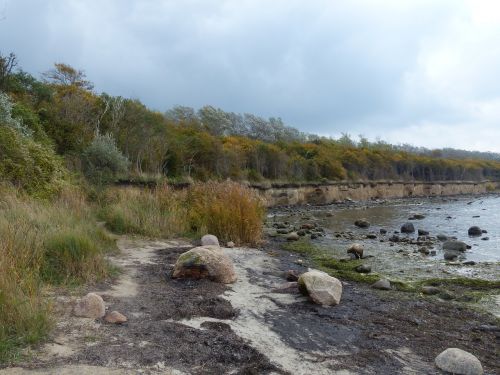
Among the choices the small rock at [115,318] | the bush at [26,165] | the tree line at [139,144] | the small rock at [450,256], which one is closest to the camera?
the small rock at [115,318]

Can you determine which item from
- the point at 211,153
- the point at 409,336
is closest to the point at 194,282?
the point at 409,336

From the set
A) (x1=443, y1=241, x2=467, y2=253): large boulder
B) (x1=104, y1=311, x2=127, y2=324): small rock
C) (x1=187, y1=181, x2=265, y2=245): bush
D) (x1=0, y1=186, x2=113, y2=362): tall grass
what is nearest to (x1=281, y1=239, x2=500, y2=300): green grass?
(x1=187, y1=181, x2=265, y2=245): bush

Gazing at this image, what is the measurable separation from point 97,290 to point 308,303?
11.1 ft

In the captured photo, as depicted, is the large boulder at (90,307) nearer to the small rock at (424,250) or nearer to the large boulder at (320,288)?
the large boulder at (320,288)

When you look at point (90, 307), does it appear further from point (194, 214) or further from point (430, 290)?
point (194, 214)

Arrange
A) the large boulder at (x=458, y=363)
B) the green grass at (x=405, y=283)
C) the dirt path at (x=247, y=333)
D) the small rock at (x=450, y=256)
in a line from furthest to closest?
the small rock at (x=450, y=256) → the green grass at (x=405, y=283) → the large boulder at (x=458, y=363) → the dirt path at (x=247, y=333)

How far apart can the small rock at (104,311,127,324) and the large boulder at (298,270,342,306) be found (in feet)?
11.0

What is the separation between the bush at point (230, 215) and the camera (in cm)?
1345

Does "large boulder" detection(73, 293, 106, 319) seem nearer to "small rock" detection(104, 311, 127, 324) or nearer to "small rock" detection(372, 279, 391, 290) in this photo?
"small rock" detection(104, 311, 127, 324)

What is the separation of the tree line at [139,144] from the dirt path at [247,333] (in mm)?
7622

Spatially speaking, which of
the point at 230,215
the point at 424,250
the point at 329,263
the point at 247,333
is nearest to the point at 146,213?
the point at 230,215

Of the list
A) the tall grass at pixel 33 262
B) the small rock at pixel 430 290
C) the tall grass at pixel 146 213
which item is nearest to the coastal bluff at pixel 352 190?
the tall grass at pixel 146 213

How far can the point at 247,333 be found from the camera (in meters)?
5.71

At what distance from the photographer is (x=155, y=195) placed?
1509 cm
